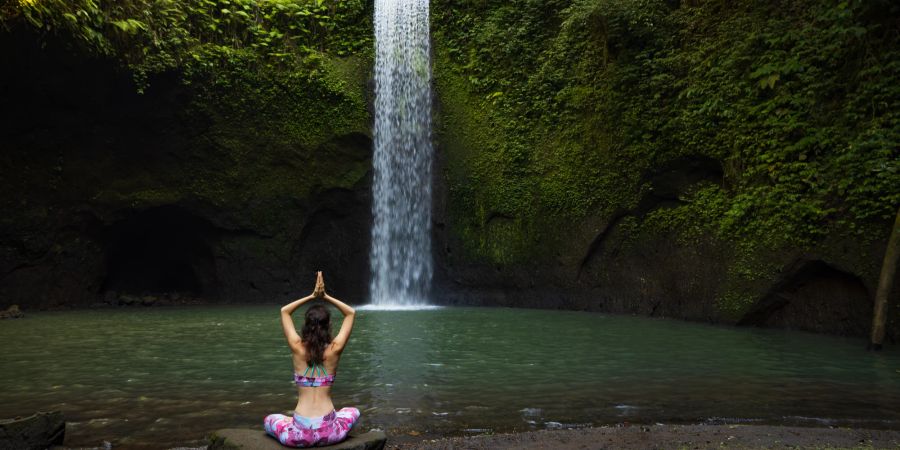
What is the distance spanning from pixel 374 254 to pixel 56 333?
25.5 feet

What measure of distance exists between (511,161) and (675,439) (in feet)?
37.3

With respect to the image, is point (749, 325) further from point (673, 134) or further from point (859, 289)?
point (673, 134)

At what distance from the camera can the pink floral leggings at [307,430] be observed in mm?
3324

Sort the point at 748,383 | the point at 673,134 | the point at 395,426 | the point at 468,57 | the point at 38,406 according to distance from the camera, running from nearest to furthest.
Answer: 1. the point at 395,426
2. the point at 38,406
3. the point at 748,383
4. the point at 673,134
5. the point at 468,57

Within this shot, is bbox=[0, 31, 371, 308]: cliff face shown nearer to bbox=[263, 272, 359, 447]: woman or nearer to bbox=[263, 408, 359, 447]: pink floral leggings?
bbox=[263, 272, 359, 447]: woman

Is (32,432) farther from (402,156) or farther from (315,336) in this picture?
(402,156)

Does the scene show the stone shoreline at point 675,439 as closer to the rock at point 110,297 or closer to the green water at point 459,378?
the green water at point 459,378

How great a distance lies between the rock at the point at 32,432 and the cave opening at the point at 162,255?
13.2 m

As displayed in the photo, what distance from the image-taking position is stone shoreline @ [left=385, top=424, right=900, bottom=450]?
12.9 feet

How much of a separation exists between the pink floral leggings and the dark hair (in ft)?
1.05

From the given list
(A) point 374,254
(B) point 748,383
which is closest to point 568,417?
(B) point 748,383

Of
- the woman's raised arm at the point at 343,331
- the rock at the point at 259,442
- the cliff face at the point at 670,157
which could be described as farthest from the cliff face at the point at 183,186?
the rock at the point at 259,442

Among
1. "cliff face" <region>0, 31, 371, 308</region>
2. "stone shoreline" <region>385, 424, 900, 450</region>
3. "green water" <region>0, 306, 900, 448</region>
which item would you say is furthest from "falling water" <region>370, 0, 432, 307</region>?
"stone shoreline" <region>385, 424, 900, 450</region>

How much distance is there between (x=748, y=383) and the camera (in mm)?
5941
